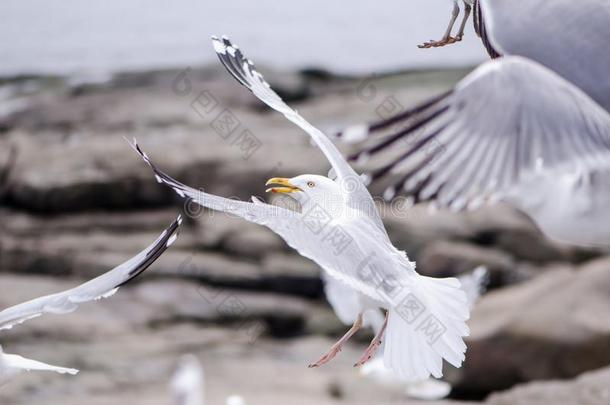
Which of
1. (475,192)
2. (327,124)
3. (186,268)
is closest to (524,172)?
(475,192)

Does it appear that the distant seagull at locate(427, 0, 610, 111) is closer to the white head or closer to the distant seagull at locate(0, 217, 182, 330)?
the white head

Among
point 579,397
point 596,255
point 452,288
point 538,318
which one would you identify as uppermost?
point 452,288

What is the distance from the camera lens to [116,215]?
6418 mm

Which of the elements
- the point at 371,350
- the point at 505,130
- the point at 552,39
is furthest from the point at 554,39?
the point at 371,350

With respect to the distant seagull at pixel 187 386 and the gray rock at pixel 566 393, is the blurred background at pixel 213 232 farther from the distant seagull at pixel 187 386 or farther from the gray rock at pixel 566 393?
the distant seagull at pixel 187 386

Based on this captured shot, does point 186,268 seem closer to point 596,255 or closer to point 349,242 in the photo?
point 596,255

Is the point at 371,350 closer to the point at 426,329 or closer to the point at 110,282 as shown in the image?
the point at 426,329

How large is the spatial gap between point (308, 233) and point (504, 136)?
27 centimetres

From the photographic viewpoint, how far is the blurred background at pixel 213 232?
4395 mm

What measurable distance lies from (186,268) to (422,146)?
4.85 m

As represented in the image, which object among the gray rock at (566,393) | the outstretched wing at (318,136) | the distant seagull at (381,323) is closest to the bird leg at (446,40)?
the outstretched wing at (318,136)

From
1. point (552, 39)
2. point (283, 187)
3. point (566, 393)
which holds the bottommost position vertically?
point (566, 393)

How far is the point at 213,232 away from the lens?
20.2ft

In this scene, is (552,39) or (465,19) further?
(465,19)
